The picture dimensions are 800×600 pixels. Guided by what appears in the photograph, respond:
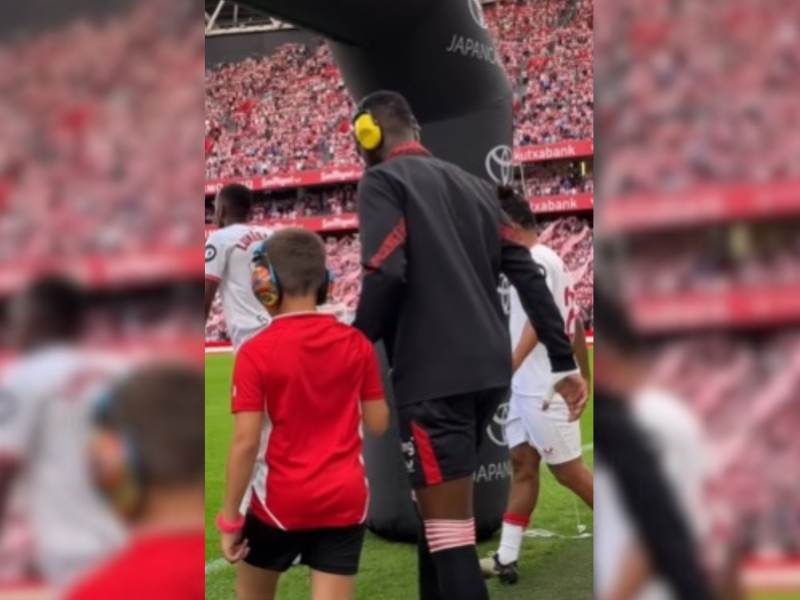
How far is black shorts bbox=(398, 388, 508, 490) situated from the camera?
6.74ft

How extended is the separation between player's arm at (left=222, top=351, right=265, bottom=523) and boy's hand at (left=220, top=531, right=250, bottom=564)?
137 mm

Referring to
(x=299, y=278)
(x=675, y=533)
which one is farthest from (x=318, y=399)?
(x=675, y=533)

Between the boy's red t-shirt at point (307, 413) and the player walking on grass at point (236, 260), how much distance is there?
1.32 meters

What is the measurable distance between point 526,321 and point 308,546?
5.06ft

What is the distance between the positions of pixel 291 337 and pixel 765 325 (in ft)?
4.89

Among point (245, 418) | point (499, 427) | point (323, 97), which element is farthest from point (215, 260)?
point (323, 97)

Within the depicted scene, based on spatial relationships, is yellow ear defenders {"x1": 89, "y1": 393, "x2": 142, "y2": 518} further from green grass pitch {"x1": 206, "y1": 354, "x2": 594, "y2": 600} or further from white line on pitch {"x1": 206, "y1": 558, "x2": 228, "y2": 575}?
white line on pitch {"x1": 206, "y1": 558, "x2": 228, "y2": 575}

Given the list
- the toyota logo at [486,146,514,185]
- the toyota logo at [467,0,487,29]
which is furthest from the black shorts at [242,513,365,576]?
the toyota logo at [467,0,487,29]

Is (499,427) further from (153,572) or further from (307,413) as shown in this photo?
(153,572)

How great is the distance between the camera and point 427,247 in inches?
82.4

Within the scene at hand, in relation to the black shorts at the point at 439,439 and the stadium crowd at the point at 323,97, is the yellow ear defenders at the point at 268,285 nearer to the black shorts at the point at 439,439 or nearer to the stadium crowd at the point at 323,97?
the black shorts at the point at 439,439

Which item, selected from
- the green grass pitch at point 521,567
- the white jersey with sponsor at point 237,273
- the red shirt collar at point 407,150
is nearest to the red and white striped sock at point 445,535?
the green grass pitch at point 521,567

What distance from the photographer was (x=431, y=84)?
3283 mm

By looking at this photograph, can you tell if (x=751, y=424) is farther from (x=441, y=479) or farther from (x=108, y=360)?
(x=441, y=479)
